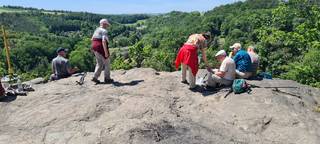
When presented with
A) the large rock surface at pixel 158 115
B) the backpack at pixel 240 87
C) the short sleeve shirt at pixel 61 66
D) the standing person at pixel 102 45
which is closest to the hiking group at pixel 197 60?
the standing person at pixel 102 45

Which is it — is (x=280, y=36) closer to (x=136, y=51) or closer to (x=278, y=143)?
(x=278, y=143)

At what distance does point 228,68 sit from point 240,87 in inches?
36.6

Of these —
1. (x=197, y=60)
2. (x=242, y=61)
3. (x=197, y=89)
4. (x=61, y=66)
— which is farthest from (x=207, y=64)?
(x=61, y=66)

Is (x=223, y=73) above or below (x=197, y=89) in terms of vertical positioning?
above

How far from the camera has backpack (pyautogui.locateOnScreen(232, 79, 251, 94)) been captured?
1523 centimetres

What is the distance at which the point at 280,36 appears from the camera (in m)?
37.2

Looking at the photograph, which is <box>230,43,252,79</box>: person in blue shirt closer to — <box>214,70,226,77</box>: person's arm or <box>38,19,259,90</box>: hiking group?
<box>38,19,259,90</box>: hiking group

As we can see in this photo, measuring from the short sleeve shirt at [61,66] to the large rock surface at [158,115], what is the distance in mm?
1982

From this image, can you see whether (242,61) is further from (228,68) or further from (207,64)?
(207,64)

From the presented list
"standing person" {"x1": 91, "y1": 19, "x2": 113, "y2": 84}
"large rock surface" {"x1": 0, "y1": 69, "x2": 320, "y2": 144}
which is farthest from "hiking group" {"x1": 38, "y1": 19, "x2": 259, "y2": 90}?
"large rock surface" {"x1": 0, "y1": 69, "x2": 320, "y2": 144}

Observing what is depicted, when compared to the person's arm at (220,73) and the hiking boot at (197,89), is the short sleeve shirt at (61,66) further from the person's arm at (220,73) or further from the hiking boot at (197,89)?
the person's arm at (220,73)

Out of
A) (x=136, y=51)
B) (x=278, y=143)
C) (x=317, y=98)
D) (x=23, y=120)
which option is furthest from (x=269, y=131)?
(x=136, y=51)

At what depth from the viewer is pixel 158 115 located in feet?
44.6

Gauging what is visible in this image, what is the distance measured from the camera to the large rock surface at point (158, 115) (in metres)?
12.3
